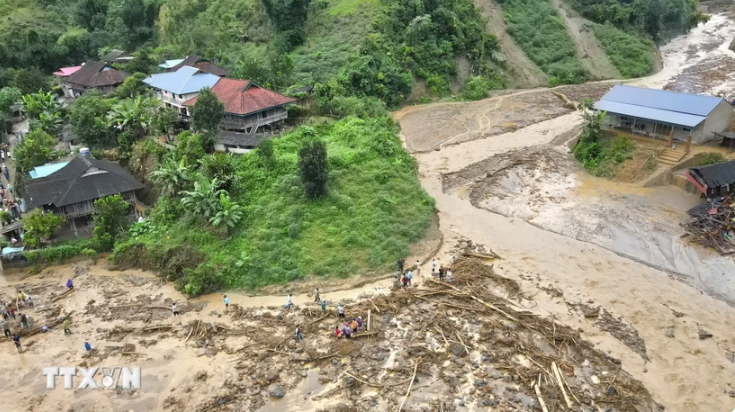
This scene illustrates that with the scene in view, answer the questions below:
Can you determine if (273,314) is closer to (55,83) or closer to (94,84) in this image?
(94,84)

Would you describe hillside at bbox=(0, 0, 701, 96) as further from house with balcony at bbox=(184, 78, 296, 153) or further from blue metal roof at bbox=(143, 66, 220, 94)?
house with balcony at bbox=(184, 78, 296, 153)

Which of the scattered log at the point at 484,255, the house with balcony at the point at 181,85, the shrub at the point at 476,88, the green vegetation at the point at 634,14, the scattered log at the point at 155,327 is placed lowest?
the scattered log at the point at 155,327

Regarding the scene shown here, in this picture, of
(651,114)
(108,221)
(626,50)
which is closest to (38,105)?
(108,221)

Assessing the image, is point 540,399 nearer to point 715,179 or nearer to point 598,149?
point 715,179

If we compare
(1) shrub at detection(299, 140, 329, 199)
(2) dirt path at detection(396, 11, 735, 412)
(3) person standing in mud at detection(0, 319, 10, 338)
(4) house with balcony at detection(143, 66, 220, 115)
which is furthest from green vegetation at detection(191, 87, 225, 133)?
(3) person standing in mud at detection(0, 319, 10, 338)

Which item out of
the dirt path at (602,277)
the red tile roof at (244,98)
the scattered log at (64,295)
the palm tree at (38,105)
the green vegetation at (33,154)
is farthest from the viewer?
the palm tree at (38,105)

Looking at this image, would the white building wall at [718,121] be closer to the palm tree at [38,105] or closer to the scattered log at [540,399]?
the scattered log at [540,399]

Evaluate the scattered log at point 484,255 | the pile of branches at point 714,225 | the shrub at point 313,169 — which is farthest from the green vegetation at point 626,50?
the shrub at point 313,169
